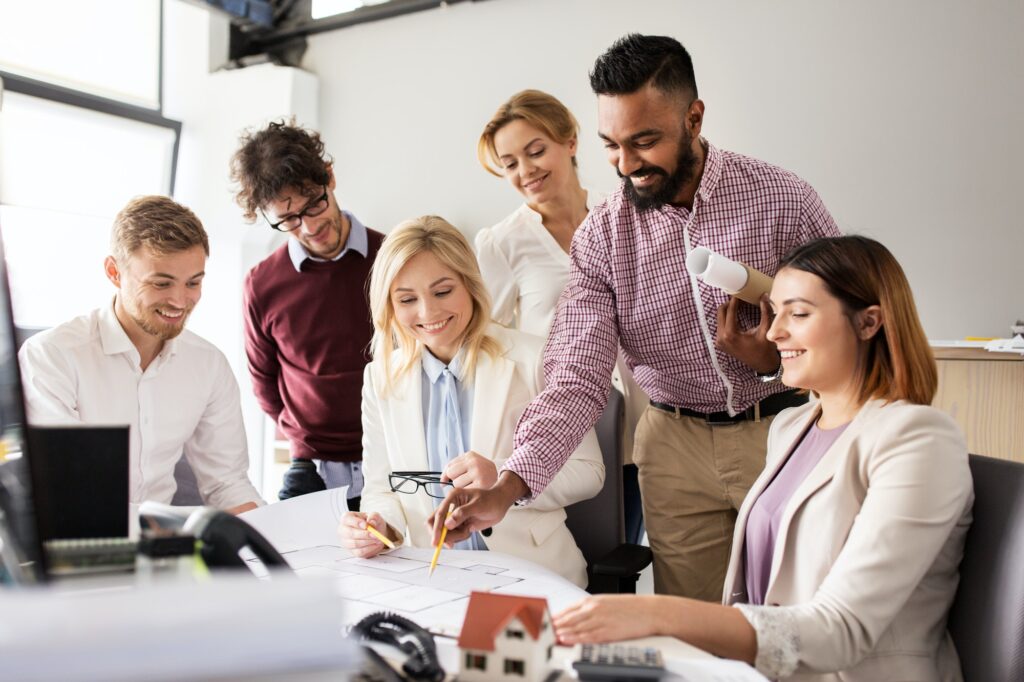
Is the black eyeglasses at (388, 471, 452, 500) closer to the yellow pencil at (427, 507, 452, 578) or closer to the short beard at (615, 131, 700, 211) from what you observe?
the yellow pencil at (427, 507, 452, 578)

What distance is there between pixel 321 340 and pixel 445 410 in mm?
846

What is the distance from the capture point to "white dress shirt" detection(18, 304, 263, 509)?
2121mm

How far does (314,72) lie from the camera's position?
519 centimetres

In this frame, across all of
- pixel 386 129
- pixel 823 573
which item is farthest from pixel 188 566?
pixel 386 129

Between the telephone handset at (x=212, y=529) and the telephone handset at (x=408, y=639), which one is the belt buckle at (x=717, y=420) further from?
the telephone handset at (x=212, y=529)

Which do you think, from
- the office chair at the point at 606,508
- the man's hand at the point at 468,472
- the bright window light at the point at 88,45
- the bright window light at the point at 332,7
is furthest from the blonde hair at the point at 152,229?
the bright window light at the point at 332,7

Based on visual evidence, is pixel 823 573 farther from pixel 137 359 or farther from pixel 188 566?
pixel 137 359

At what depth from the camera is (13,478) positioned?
0.65 metres

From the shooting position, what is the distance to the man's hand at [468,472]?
1.66 m

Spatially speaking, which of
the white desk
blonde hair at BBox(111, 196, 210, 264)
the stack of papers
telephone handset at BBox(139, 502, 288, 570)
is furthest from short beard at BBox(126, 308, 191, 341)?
the stack of papers

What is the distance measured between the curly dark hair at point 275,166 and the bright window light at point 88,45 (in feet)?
8.84

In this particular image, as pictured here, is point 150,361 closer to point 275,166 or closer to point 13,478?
point 275,166

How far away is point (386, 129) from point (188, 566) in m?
4.37

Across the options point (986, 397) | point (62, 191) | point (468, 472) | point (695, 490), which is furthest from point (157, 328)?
point (62, 191)
